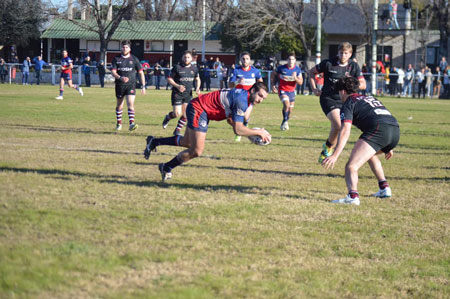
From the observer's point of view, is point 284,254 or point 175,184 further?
point 175,184

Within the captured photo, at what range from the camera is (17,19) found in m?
57.5

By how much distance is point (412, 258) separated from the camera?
6.16m

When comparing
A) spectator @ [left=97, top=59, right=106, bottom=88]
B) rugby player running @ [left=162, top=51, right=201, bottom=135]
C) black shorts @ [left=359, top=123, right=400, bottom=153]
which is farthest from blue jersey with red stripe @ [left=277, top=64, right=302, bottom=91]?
spectator @ [left=97, top=59, right=106, bottom=88]

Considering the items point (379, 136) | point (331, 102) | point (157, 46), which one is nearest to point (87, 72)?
point (157, 46)

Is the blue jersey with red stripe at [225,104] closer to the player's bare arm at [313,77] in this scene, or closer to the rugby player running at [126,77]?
the player's bare arm at [313,77]

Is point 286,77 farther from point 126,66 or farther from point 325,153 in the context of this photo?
point 325,153

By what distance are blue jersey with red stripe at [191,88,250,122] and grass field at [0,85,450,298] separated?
3.41ft

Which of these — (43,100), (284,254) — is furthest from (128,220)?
(43,100)

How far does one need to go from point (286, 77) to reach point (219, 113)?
9.64m

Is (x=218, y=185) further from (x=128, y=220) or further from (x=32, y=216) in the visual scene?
(x=32, y=216)

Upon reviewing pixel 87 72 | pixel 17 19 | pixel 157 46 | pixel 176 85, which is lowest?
pixel 176 85

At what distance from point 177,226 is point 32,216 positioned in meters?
1.48

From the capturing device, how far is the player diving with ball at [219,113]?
26.4 ft

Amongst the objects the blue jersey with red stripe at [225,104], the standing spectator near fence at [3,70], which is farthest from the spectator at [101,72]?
the blue jersey with red stripe at [225,104]
